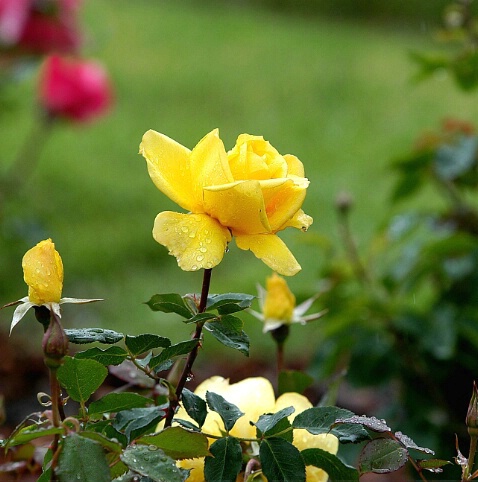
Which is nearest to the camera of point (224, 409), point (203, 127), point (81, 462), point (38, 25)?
point (81, 462)

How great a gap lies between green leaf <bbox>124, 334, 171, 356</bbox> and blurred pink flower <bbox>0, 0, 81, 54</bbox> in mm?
1780

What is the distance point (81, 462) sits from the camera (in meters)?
0.40

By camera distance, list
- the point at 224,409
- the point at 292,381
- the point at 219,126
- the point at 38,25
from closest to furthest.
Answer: the point at 224,409, the point at 292,381, the point at 38,25, the point at 219,126

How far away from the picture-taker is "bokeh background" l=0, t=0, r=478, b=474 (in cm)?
261

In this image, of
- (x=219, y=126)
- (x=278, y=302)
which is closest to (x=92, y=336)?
(x=278, y=302)

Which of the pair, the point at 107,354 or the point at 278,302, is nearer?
the point at 107,354

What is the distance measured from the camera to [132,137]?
4.25 metres

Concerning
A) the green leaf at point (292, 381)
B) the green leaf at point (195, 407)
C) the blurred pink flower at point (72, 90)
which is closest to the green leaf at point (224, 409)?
the green leaf at point (195, 407)

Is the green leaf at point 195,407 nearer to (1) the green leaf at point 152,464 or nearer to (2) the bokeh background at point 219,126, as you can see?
(1) the green leaf at point 152,464

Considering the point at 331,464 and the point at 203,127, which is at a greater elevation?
the point at 331,464

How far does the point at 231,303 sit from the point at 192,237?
0.14 ft

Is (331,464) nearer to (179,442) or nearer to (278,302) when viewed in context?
(179,442)

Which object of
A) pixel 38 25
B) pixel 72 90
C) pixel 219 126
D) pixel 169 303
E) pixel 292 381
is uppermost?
pixel 169 303

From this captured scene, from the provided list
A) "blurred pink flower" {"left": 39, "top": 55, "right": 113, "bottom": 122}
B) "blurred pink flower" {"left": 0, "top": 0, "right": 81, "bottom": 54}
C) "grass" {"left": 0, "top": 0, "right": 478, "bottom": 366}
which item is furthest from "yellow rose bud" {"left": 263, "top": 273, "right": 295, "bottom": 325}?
"blurred pink flower" {"left": 39, "top": 55, "right": 113, "bottom": 122}
